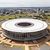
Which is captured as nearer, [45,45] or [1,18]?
[45,45]

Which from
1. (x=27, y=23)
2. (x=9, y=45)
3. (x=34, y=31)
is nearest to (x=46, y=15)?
(x=27, y=23)

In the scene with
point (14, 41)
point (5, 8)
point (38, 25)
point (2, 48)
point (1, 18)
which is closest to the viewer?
point (2, 48)

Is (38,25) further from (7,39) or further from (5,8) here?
(5,8)

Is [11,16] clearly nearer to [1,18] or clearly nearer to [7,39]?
[1,18]

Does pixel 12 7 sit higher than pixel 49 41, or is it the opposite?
pixel 12 7

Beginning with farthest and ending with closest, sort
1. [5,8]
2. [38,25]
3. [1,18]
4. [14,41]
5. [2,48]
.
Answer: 1. [5,8]
2. [1,18]
3. [38,25]
4. [14,41]
5. [2,48]

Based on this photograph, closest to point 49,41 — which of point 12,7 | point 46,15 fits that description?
point 46,15
